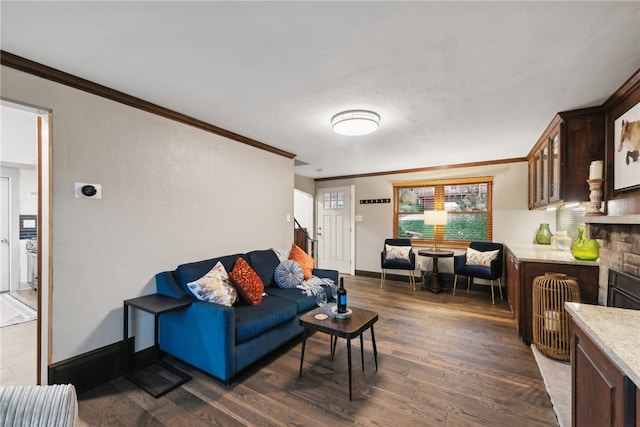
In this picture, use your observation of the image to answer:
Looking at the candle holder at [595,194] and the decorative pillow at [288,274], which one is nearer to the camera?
the candle holder at [595,194]

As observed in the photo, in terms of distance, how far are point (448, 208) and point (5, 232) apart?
7636mm

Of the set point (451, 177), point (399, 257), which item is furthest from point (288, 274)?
point (451, 177)

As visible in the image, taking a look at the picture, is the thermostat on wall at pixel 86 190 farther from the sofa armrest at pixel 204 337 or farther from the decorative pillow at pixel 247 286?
the decorative pillow at pixel 247 286

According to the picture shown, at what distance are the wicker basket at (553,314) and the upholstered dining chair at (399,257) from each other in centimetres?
234

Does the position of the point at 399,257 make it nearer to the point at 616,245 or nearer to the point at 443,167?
the point at 443,167

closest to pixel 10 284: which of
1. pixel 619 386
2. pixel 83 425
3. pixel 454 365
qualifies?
pixel 83 425

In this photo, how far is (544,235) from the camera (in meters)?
4.28

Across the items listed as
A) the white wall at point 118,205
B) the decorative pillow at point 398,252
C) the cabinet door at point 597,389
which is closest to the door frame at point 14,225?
the white wall at point 118,205

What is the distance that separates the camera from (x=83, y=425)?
177 cm

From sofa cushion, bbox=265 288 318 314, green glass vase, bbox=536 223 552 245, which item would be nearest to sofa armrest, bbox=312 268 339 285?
sofa cushion, bbox=265 288 318 314

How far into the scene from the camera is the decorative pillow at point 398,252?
17.0ft

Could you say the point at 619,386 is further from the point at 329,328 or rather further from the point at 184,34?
the point at 184,34

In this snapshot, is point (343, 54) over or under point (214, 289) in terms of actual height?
over

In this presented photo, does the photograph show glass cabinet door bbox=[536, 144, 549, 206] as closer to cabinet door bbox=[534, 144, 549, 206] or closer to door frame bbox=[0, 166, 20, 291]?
cabinet door bbox=[534, 144, 549, 206]
